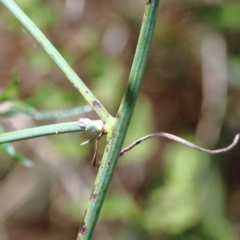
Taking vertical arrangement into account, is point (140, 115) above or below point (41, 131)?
below

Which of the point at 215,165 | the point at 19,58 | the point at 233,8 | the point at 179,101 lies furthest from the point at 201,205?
the point at 19,58

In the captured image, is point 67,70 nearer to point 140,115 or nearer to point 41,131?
point 41,131

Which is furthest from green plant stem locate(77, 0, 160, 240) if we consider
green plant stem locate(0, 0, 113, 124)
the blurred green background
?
the blurred green background

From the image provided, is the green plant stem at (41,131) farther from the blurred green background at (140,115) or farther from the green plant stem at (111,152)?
the blurred green background at (140,115)

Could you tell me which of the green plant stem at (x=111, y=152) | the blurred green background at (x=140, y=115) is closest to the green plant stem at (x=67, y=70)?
the green plant stem at (x=111, y=152)

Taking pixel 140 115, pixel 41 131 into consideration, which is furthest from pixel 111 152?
pixel 140 115

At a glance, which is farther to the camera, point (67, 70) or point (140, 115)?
point (140, 115)

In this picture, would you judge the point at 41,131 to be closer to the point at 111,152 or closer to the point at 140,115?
the point at 111,152

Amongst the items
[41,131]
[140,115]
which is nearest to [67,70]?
[41,131]
